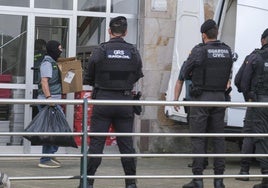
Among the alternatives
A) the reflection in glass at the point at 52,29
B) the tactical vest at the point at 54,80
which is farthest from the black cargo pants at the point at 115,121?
the reflection in glass at the point at 52,29

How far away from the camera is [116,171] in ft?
29.0

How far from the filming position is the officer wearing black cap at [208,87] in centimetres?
705

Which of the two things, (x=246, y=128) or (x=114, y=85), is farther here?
(x=246, y=128)

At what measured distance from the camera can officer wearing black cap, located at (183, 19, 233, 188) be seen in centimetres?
705

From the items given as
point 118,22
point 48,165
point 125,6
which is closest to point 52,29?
point 125,6

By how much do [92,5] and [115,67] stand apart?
410cm

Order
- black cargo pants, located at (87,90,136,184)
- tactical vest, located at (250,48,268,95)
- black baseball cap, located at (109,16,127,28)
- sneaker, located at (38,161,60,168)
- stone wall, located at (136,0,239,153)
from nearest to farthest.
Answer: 1. black cargo pants, located at (87,90,136,184)
2. black baseball cap, located at (109,16,127,28)
3. tactical vest, located at (250,48,268,95)
4. sneaker, located at (38,161,60,168)
5. stone wall, located at (136,0,239,153)

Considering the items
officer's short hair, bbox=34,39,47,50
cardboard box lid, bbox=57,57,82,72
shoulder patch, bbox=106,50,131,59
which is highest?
officer's short hair, bbox=34,39,47,50

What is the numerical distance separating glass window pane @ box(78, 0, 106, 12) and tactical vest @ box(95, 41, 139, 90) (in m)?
3.88

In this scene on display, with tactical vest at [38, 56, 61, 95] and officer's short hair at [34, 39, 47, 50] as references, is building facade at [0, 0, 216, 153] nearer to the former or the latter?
officer's short hair at [34, 39, 47, 50]

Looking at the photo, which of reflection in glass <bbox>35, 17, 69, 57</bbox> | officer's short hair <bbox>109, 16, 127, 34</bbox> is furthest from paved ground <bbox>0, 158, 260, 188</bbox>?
reflection in glass <bbox>35, 17, 69, 57</bbox>

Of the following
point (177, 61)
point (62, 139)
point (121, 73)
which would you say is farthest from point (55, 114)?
point (177, 61)

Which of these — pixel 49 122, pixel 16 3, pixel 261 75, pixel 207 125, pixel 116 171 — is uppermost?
pixel 16 3

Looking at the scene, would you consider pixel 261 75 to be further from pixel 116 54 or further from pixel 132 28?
pixel 132 28
